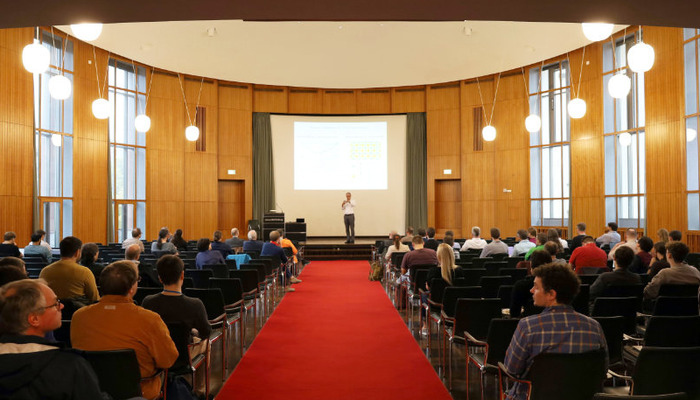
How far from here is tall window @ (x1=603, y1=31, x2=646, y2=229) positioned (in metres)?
12.0

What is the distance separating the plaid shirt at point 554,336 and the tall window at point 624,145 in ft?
33.7

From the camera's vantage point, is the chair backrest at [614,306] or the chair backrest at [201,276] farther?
the chair backrest at [201,276]

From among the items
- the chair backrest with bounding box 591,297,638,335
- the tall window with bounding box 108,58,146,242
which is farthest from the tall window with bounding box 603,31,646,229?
the tall window with bounding box 108,58,146,242

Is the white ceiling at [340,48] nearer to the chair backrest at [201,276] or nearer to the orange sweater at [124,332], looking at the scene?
the chair backrest at [201,276]

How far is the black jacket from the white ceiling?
1011cm

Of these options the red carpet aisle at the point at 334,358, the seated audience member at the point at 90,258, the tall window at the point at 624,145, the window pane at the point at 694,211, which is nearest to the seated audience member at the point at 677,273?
the red carpet aisle at the point at 334,358

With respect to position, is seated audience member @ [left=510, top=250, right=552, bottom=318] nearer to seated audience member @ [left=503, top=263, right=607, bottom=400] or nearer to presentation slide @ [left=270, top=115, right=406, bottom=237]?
seated audience member @ [left=503, top=263, right=607, bottom=400]

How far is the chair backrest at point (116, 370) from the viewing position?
8.38 ft

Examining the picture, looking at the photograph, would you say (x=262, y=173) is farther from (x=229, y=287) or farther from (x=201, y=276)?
(x=229, y=287)

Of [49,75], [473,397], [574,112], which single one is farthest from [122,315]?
[49,75]

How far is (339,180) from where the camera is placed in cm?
1728

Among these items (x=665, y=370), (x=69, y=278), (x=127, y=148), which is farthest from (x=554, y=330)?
(x=127, y=148)

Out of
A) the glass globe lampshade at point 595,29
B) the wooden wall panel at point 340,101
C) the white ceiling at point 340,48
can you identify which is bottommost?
the glass globe lampshade at point 595,29

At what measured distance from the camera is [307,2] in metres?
4.42
